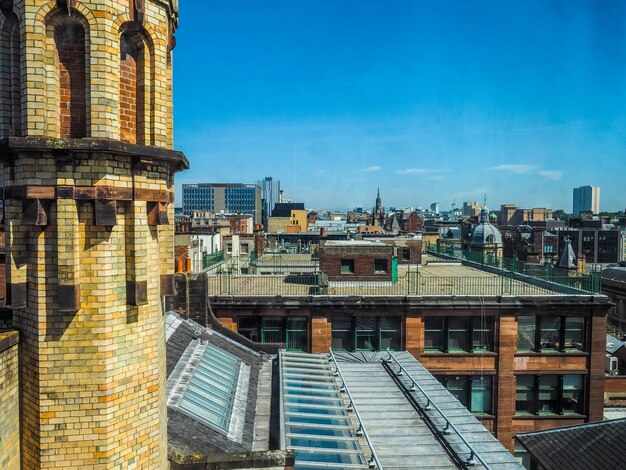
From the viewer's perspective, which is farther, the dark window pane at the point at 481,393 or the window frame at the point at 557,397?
the window frame at the point at 557,397

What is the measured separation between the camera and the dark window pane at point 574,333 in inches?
1059

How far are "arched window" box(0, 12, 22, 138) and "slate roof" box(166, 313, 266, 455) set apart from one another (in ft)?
21.0

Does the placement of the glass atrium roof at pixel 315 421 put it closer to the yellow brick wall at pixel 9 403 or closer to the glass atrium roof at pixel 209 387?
the glass atrium roof at pixel 209 387

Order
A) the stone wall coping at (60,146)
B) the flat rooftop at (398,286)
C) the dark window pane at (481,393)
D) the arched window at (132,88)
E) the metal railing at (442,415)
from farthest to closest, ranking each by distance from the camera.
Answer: the flat rooftop at (398,286) → the dark window pane at (481,393) → the metal railing at (442,415) → the arched window at (132,88) → the stone wall coping at (60,146)

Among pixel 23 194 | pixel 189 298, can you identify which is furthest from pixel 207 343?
pixel 23 194

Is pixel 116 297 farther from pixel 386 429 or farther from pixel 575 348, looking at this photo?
pixel 575 348

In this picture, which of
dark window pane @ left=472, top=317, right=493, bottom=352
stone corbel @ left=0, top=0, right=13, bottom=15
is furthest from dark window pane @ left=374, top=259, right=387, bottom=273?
stone corbel @ left=0, top=0, right=13, bottom=15

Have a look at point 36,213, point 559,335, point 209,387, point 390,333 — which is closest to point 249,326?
point 390,333

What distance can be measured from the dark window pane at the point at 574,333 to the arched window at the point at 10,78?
2703cm

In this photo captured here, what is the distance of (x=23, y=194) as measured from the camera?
7.41m

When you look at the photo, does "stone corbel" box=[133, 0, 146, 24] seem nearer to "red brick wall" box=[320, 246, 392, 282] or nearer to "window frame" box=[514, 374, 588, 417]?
"red brick wall" box=[320, 246, 392, 282]

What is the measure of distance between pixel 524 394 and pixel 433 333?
5826 mm

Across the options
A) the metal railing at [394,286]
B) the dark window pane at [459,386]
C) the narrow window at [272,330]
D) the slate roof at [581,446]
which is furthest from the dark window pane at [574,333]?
the narrow window at [272,330]

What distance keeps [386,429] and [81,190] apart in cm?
1023
